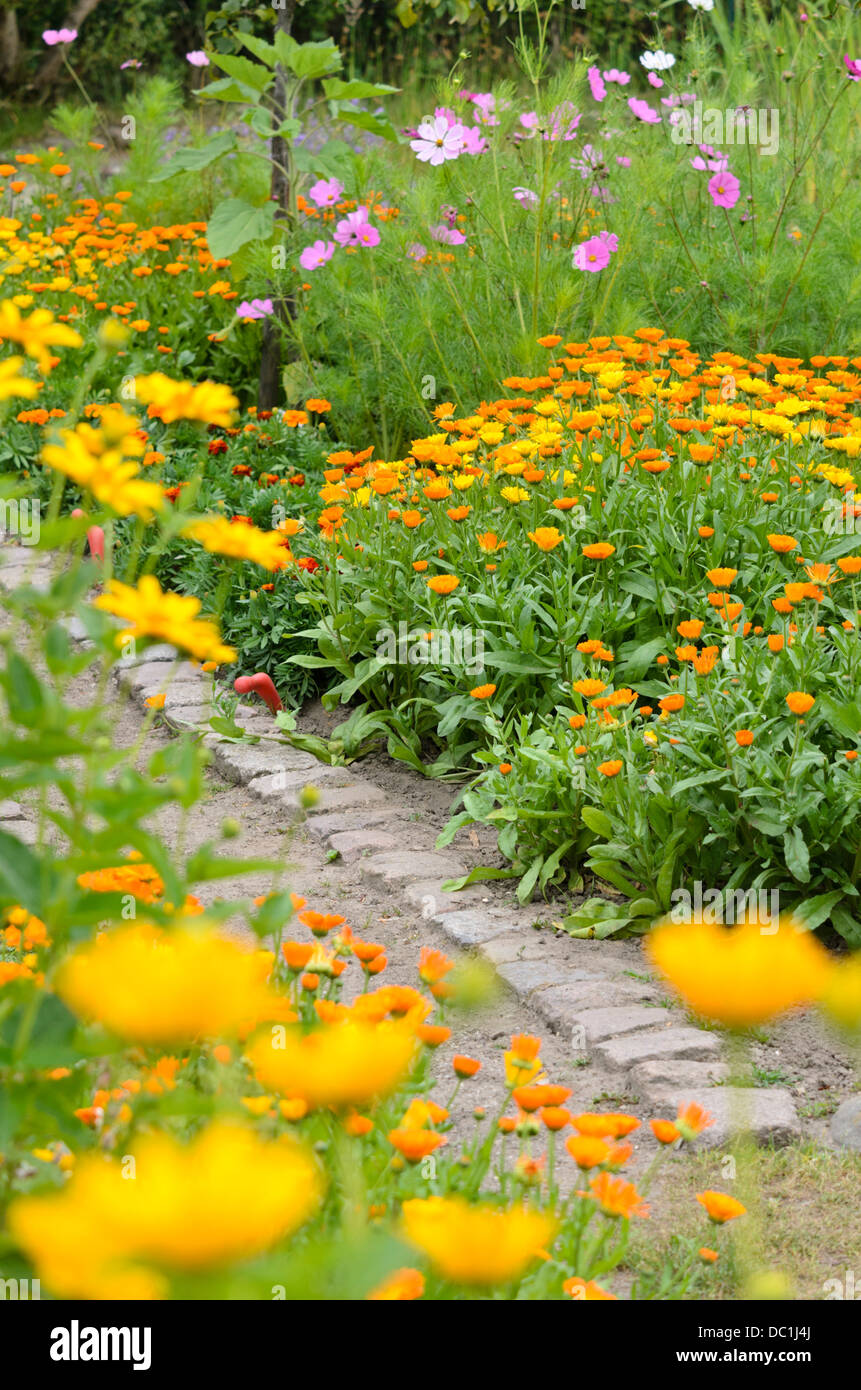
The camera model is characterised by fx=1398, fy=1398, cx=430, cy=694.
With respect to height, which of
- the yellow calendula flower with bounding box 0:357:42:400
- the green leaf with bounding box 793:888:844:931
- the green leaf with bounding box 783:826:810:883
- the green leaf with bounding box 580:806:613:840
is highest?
the yellow calendula flower with bounding box 0:357:42:400

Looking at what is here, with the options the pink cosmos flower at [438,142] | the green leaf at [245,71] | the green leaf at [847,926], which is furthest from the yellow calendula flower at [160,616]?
the green leaf at [245,71]

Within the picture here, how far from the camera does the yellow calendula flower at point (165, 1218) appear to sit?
755 millimetres

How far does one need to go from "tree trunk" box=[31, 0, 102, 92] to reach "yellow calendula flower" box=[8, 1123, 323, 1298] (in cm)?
1269

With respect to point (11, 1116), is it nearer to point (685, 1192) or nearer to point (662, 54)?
point (685, 1192)

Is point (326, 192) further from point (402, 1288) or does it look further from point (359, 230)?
point (402, 1288)

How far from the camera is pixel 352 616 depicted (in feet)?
A: 13.1

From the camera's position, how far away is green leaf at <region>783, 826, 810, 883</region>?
2.73 metres

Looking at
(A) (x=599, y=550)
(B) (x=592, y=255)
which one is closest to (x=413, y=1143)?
(A) (x=599, y=550)

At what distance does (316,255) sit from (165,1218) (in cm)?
506

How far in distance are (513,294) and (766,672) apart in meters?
2.70

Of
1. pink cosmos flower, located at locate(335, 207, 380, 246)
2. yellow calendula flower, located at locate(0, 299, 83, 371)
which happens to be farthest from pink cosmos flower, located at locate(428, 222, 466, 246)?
yellow calendula flower, located at locate(0, 299, 83, 371)

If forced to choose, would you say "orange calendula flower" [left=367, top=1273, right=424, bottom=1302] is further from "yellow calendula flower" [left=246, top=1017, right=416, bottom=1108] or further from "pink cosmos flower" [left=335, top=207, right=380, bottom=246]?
"pink cosmos flower" [left=335, top=207, right=380, bottom=246]

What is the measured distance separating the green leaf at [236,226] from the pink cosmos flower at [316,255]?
0.16 m

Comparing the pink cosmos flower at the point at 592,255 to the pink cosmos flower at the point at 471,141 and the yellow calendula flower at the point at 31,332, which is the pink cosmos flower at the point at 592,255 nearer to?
the pink cosmos flower at the point at 471,141
